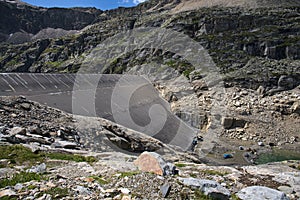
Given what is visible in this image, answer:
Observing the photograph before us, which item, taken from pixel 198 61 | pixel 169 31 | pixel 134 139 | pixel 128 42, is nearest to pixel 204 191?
pixel 134 139

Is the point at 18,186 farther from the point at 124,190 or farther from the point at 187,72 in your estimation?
the point at 187,72

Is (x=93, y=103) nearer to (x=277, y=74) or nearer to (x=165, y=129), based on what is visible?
(x=165, y=129)

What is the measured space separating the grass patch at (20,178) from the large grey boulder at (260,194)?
576 centimetres

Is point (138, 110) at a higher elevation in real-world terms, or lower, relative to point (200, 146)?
higher

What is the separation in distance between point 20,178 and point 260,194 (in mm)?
6719

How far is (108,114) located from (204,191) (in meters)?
19.1

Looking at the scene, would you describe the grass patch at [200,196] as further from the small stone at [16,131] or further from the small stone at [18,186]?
the small stone at [16,131]

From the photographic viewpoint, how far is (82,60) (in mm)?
106188

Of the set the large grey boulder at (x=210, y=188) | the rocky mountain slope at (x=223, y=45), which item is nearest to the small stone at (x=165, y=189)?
the large grey boulder at (x=210, y=188)

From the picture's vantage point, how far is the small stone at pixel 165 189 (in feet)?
19.2

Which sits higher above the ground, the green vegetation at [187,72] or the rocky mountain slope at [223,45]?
the rocky mountain slope at [223,45]

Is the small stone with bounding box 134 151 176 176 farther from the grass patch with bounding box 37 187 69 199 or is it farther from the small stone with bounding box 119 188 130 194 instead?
the grass patch with bounding box 37 187 69 199

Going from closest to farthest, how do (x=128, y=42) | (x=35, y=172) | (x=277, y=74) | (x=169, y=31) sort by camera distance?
(x=35, y=172) < (x=277, y=74) < (x=169, y=31) < (x=128, y=42)

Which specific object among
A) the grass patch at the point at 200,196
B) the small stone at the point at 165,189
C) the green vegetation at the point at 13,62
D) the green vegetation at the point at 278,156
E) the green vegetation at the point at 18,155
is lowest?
the green vegetation at the point at 278,156
